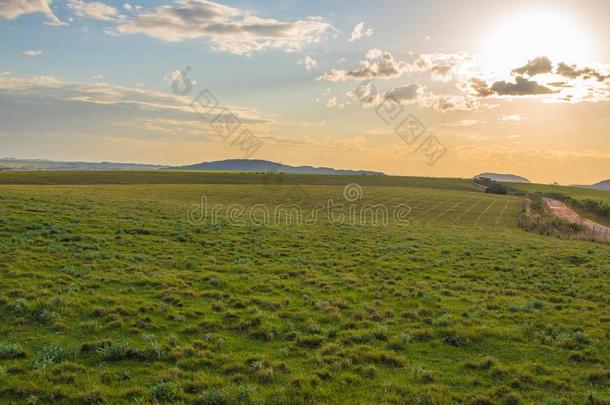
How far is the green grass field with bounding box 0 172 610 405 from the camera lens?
9062mm

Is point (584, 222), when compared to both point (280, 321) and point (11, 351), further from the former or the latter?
point (11, 351)

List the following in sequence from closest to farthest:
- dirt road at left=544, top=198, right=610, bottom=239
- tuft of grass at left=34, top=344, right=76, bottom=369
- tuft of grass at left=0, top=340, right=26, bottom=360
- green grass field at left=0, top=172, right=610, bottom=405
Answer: green grass field at left=0, top=172, right=610, bottom=405, tuft of grass at left=34, top=344, right=76, bottom=369, tuft of grass at left=0, top=340, right=26, bottom=360, dirt road at left=544, top=198, right=610, bottom=239

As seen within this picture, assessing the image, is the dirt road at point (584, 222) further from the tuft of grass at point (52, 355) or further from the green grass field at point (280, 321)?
the tuft of grass at point (52, 355)

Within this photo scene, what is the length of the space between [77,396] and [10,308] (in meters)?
6.21

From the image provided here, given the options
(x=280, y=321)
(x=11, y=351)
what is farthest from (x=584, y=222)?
(x=11, y=351)

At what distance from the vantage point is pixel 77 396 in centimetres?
814

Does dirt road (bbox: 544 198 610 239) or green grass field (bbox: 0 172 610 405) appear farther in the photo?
dirt road (bbox: 544 198 610 239)

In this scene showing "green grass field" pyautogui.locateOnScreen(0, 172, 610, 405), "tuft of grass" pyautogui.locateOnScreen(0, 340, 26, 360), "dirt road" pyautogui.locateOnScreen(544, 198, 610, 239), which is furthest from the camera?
"dirt road" pyautogui.locateOnScreen(544, 198, 610, 239)

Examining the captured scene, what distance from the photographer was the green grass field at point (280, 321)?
9.06m

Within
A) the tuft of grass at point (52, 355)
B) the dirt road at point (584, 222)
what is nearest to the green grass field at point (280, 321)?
the tuft of grass at point (52, 355)

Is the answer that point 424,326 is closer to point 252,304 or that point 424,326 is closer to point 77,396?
point 252,304

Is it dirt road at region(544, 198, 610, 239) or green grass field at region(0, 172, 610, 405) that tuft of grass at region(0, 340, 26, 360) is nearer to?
green grass field at region(0, 172, 610, 405)

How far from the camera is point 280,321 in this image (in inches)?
519

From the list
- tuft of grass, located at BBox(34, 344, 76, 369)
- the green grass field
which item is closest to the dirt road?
the green grass field
